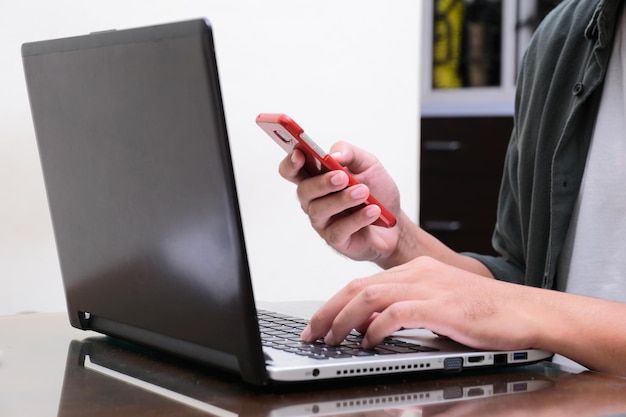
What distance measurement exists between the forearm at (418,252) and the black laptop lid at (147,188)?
1.54ft

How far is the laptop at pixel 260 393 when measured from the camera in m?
0.67

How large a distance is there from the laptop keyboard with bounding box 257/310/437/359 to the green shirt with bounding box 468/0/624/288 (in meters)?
0.50

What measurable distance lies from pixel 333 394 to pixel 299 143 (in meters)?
0.26

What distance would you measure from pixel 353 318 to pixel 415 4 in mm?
1395

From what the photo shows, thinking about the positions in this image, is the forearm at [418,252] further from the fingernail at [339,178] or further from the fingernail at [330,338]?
the fingernail at [330,338]

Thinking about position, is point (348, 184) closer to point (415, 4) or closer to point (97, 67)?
point (97, 67)

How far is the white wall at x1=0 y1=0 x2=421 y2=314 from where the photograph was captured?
1630 millimetres

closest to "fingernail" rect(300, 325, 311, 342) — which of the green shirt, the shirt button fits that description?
the green shirt

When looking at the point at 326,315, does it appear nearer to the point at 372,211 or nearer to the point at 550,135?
the point at 372,211

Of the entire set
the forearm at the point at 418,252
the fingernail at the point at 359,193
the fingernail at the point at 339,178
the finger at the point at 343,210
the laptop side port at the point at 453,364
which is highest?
the fingernail at the point at 339,178

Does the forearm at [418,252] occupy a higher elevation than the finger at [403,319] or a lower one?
lower

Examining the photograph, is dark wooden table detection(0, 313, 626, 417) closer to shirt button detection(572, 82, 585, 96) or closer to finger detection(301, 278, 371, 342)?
finger detection(301, 278, 371, 342)

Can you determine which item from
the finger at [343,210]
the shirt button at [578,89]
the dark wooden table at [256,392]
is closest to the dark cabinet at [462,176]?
the shirt button at [578,89]

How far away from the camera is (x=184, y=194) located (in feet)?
2.29
